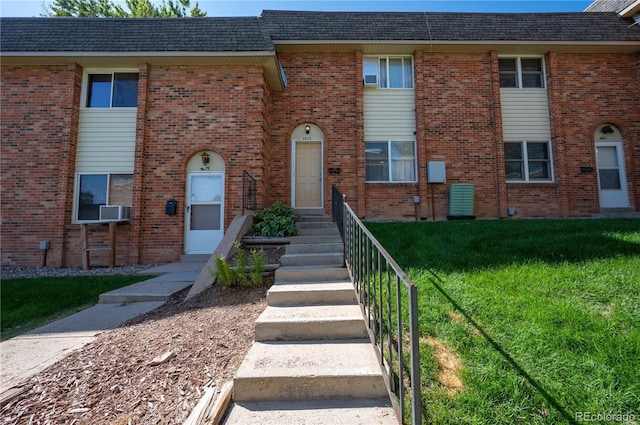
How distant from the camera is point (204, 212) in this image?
8156 millimetres

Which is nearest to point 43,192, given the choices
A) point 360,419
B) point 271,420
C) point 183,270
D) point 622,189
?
point 183,270

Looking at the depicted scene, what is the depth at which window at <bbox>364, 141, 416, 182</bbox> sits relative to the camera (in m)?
9.19

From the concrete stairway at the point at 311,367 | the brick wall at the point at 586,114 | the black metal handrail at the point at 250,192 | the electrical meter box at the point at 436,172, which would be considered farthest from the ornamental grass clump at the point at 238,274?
the brick wall at the point at 586,114

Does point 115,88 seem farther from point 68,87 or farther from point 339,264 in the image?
point 339,264

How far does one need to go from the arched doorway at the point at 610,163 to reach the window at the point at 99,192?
14.9 m

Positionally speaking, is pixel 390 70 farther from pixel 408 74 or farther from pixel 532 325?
pixel 532 325

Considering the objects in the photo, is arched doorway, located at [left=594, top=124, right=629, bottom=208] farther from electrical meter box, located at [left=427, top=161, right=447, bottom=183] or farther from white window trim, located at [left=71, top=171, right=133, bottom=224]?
white window trim, located at [left=71, top=171, right=133, bottom=224]

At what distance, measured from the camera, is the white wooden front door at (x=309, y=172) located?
9062mm

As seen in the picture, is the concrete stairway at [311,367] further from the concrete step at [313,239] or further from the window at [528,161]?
the window at [528,161]

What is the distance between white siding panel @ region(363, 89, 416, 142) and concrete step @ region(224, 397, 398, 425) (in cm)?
822

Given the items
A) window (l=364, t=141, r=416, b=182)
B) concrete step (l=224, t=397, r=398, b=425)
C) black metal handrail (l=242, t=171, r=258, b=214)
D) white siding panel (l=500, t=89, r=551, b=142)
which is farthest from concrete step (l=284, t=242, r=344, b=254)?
white siding panel (l=500, t=89, r=551, b=142)

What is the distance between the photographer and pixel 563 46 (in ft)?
29.6

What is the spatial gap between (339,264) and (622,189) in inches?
426

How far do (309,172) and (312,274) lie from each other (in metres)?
5.50
